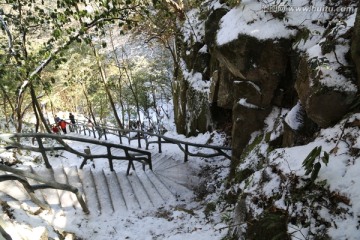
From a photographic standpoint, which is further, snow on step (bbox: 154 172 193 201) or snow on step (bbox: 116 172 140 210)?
snow on step (bbox: 154 172 193 201)

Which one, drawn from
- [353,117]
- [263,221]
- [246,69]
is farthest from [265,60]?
[263,221]

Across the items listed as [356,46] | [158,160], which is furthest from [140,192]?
[356,46]

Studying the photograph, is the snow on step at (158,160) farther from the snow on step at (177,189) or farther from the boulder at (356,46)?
the boulder at (356,46)

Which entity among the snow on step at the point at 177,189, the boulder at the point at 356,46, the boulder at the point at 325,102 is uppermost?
the snow on step at the point at 177,189

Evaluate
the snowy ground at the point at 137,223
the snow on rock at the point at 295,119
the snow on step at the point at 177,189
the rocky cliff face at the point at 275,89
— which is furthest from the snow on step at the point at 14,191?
the snow on rock at the point at 295,119

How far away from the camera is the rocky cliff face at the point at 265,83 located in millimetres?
3764

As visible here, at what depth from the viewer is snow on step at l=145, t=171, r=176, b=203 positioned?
24.0ft

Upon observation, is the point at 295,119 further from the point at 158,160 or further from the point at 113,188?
the point at 158,160

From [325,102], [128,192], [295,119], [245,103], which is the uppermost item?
[245,103]

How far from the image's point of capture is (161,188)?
7746 mm

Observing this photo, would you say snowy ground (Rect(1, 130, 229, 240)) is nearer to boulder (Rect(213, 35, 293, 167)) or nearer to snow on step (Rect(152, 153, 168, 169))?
boulder (Rect(213, 35, 293, 167))

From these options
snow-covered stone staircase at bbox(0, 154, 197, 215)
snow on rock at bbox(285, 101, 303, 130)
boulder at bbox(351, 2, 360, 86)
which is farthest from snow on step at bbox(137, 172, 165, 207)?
boulder at bbox(351, 2, 360, 86)

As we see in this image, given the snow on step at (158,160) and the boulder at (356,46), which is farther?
the snow on step at (158,160)

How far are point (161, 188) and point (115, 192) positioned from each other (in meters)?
1.26
